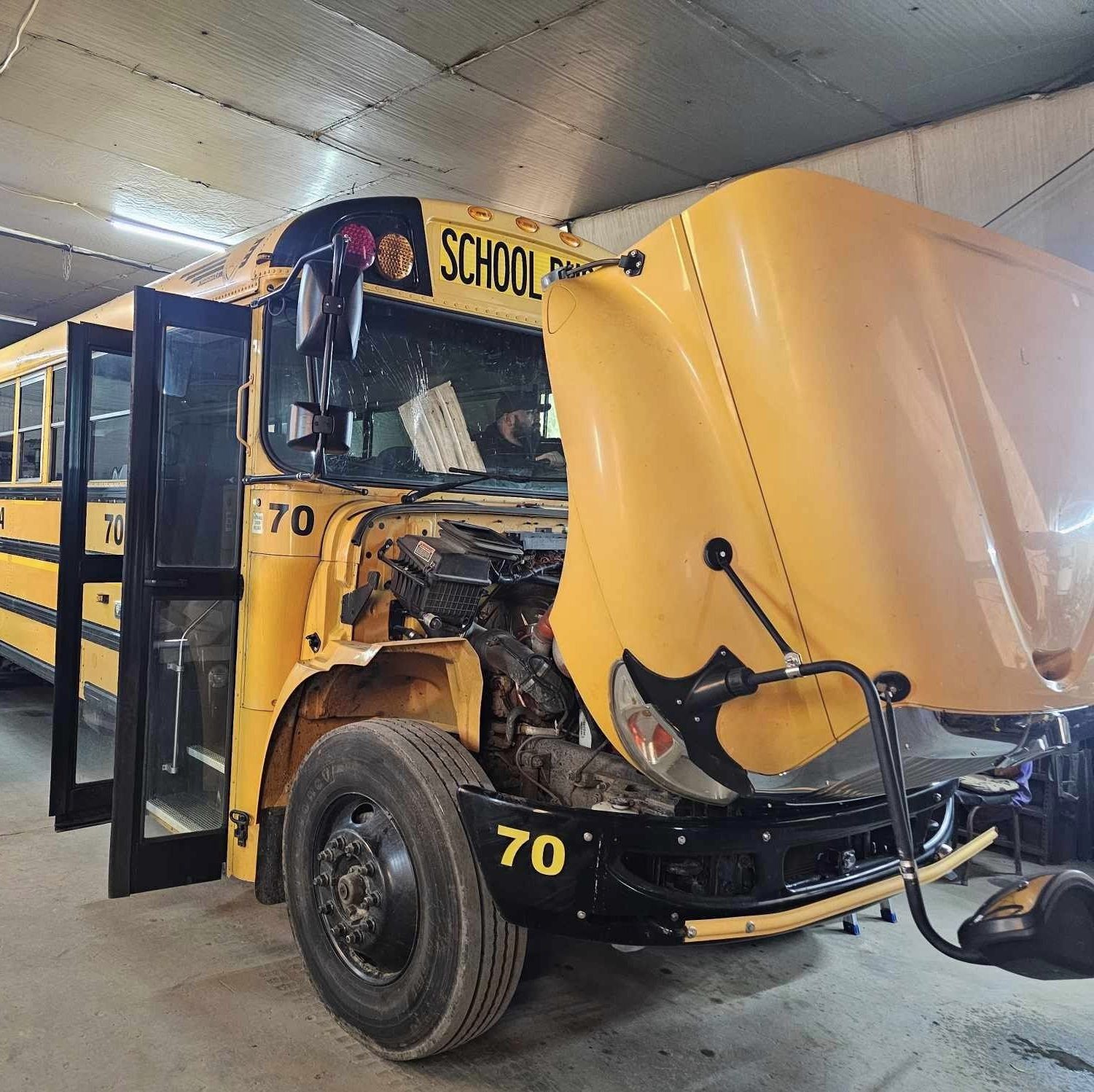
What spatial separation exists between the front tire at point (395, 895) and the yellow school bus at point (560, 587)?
1 centimetres

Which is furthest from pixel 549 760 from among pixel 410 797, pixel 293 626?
pixel 293 626

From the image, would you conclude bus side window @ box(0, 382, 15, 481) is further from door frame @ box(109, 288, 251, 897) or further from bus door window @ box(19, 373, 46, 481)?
door frame @ box(109, 288, 251, 897)

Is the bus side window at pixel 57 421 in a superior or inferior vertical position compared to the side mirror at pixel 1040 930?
superior

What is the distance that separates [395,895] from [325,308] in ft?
5.19

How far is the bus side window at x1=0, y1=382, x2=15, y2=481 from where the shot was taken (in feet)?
19.0

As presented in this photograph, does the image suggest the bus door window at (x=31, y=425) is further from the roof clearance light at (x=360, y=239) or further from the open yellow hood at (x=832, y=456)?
the open yellow hood at (x=832, y=456)

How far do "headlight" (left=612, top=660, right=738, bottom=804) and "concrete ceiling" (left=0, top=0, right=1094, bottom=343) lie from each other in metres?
3.71

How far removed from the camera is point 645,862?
2229 millimetres

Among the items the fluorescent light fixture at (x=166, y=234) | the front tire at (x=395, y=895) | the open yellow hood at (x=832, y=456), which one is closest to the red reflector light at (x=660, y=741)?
the open yellow hood at (x=832, y=456)

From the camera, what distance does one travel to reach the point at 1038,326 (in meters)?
2.06

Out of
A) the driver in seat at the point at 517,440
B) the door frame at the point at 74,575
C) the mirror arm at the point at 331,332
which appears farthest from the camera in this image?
the door frame at the point at 74,575

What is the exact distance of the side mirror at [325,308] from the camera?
8.55 feet

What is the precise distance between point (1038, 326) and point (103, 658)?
3.90m

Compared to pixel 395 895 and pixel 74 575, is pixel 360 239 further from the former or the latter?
pixel 395 895
